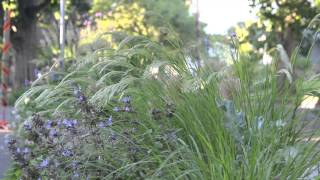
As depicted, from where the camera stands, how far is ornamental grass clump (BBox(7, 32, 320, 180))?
382 centimetres

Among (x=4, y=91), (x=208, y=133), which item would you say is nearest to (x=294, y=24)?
(x=4, y=91)

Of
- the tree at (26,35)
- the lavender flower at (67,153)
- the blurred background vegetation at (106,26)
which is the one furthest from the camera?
the tree at (26,35)

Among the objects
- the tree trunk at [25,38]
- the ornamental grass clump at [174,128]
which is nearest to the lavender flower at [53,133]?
the ornamental grass clump at [174,128]

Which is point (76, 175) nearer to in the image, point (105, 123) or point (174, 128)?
point (105, 123)

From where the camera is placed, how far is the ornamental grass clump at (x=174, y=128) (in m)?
3.82

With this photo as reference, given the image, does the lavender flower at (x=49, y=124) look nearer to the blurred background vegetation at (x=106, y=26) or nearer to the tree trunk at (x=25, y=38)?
the blurred background vegetation at (x=106, y=26)

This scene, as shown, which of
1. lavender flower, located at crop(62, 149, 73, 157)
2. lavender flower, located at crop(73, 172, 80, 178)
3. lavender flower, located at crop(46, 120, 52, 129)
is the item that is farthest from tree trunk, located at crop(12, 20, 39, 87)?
lavender flower, located at crop(73, 172, 80, 178)

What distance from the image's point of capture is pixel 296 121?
4273mm

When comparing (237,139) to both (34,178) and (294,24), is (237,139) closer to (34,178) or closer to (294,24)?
(34,178)

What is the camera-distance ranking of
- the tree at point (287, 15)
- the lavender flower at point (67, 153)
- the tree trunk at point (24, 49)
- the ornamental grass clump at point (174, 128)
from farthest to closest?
the tree trunk at point (24, 49)
the tree at point (287, 15)
the lavender flower at point (67, 153)
the ornamental grass clump at point (174, 128)

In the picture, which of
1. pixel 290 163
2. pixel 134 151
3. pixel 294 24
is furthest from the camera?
pixel 294 24

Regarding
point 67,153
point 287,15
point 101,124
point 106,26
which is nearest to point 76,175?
point 67,153

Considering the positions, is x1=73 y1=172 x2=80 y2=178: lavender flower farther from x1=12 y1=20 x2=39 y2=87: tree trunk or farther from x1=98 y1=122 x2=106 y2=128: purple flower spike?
x1=12 y1=20 x2=39 y2=87: tree trunk

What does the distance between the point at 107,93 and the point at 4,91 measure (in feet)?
37.7
